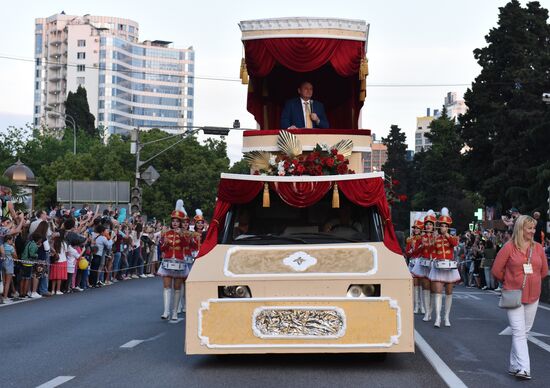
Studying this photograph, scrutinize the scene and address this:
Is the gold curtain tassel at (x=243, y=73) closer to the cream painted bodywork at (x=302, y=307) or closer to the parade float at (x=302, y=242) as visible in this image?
the parade float at (x=302, y=242)

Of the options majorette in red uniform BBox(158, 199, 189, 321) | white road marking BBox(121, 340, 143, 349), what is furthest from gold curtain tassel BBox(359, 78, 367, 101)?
white road marking BBox(121, 340, 143, 349)

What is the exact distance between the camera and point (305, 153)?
537 inches

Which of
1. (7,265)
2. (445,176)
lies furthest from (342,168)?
(445,176)

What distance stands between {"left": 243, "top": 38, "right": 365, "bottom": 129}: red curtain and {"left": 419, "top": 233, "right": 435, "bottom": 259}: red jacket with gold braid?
336 centimetres

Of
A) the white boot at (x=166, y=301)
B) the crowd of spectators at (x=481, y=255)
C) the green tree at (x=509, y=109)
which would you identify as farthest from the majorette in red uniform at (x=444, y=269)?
the green tree at (x=509, y=109)

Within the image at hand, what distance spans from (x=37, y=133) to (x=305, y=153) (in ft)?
366

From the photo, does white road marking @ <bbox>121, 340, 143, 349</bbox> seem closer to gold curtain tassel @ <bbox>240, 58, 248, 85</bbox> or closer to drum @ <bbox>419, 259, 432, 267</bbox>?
gold curtain tassel @ <bbox>240, 58, 248, 85</bbox>

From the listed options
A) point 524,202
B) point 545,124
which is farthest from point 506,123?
point 545,124

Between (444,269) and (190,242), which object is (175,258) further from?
(444,269)

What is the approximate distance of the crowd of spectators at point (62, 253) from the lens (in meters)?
23.2

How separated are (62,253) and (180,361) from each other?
47.2ft

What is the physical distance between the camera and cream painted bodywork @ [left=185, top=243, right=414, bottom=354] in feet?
38.0

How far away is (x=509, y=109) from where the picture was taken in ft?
198

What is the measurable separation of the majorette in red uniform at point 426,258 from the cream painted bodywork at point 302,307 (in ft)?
23.0
